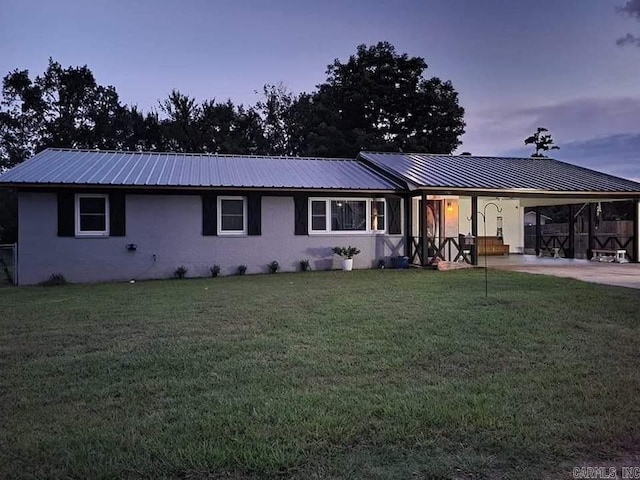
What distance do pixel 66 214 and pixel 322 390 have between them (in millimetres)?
11625

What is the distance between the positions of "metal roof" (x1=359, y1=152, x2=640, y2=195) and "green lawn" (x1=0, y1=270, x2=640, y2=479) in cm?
794

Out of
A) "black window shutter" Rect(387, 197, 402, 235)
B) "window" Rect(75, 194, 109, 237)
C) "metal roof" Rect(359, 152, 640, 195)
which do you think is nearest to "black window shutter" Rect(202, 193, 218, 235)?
"window" Rect(75, 194, 109, 237)

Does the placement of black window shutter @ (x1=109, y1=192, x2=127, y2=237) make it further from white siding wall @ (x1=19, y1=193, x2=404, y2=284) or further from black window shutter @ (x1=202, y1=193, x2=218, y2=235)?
black window shutter @ (x1=202, y1=193, x2=218, y2=235)

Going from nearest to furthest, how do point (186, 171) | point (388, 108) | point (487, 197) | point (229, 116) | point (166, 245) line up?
point (166, 245) < point (186, 171) < point (487, 197) < point (388, 108) < point (229, 116)

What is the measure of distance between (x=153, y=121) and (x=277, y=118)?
30.7ft

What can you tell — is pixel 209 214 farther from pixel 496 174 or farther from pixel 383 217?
pixel 496 174

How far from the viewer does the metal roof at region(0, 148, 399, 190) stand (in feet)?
42.8

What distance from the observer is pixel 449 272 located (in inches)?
527

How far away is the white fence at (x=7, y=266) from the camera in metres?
13.0

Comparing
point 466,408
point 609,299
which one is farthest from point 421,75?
point 466,408

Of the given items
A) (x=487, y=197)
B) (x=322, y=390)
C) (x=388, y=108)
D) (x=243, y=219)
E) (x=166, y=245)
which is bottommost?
(x=322, y=390)

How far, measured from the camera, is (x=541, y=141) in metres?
40.6

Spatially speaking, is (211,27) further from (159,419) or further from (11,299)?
(159,419)

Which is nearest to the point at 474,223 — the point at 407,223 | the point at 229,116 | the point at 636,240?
the point at 407,223
